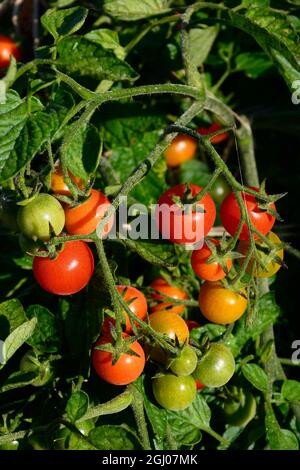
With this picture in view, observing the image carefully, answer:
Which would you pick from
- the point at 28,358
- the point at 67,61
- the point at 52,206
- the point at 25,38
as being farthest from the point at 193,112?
the point at 25,38

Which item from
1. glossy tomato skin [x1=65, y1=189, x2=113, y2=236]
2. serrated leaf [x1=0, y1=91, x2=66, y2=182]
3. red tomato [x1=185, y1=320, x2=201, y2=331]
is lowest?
red tomato [x1=185, y1=320, x2=201, y2=331]

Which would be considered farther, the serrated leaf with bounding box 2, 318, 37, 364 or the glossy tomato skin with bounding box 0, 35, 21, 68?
the glossy tomato skin with bounding box 0, 35, 21, 68

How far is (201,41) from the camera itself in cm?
151

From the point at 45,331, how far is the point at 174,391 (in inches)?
10.7

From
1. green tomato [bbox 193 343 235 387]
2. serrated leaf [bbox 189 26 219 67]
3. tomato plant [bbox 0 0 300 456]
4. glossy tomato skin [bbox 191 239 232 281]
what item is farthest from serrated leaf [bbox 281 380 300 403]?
serrated leaf [bbox 189 26 219 67]

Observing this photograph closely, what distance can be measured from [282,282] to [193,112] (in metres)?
0.57

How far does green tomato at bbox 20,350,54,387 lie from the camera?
3.79 ft

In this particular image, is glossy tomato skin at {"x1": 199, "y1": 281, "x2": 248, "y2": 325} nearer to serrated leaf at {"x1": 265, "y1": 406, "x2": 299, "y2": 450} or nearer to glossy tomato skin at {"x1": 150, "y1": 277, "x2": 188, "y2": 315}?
glossy tomato skin at {"x1": 150, "y1": 277, "x2": 188, "y2": 315}

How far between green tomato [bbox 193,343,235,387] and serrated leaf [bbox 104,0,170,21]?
718mm

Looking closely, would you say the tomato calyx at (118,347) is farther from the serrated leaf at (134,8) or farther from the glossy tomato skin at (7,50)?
the glossy tomato skin at (7,50)

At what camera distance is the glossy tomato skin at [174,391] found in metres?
1.13

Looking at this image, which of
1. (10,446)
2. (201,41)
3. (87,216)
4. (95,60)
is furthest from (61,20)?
(10,446)

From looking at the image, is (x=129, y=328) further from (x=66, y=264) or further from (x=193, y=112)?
(x=193, y=112)
